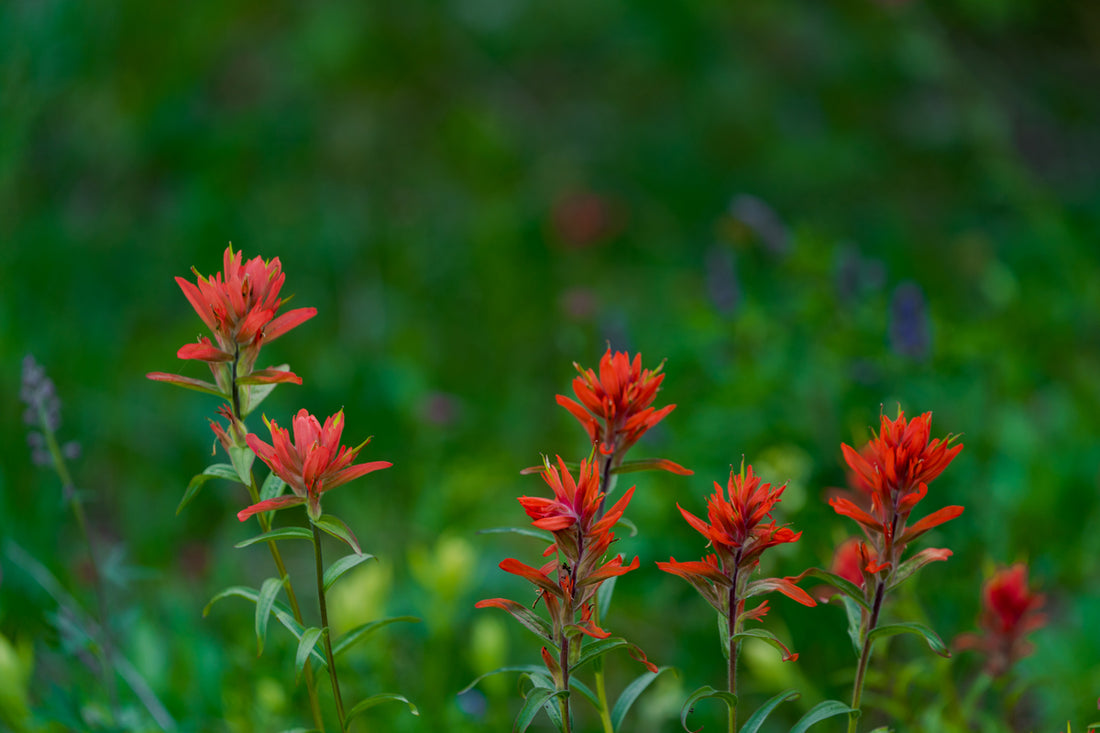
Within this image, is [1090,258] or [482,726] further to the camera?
[1090,258]

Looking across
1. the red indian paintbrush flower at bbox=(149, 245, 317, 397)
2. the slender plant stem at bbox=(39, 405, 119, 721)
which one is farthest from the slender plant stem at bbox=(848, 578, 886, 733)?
the slender plant stem at bbox=(39, 405, 119, 721)

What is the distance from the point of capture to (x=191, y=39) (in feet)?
8.68

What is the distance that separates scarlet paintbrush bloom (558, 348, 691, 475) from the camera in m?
0.59

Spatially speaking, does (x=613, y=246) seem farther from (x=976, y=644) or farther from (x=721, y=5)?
(x=976, y=644)

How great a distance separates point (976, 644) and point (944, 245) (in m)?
1.87

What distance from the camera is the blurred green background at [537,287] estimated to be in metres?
1.19

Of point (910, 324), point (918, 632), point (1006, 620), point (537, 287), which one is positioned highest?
point (537, 287)

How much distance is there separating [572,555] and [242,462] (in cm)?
22

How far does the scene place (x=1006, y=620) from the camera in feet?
2.66

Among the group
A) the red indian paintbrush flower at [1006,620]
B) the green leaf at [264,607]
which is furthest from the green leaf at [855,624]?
the green leaf at [264,607]

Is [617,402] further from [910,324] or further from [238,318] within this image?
[910,324]

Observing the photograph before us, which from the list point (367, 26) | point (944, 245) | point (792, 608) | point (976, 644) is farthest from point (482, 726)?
point (367, 26)

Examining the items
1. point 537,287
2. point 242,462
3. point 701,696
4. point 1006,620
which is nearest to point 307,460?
point 242,462

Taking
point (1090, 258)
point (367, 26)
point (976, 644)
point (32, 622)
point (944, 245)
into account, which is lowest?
point (32, 622)
